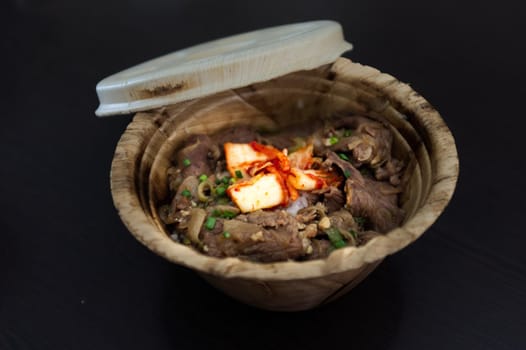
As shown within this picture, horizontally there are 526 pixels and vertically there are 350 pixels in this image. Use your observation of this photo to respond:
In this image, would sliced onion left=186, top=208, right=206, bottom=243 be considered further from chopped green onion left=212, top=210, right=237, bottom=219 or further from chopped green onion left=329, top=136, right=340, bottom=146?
chopped green onion left=329, top=136, right=340, bottom=146

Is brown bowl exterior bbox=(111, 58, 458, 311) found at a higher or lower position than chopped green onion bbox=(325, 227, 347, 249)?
higher

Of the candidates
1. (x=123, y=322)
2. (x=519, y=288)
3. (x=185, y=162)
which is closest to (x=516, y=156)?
(x=519, y=288)

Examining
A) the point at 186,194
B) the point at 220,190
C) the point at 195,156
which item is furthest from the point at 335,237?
the point at 195,156

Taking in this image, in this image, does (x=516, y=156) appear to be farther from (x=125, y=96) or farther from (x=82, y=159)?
(x=82, y=159)

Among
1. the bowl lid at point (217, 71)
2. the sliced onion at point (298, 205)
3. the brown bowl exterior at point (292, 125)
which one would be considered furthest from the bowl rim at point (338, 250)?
the sliced onion at point (298, 205)

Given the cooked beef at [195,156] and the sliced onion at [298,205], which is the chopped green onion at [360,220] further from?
the cooked beef at [195,156]

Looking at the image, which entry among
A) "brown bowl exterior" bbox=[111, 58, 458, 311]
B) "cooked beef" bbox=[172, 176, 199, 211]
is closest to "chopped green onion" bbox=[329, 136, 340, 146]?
"brown bowl exterior" bbox=[111, 58, 458, 311]

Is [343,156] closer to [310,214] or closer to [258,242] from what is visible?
[310,214]
